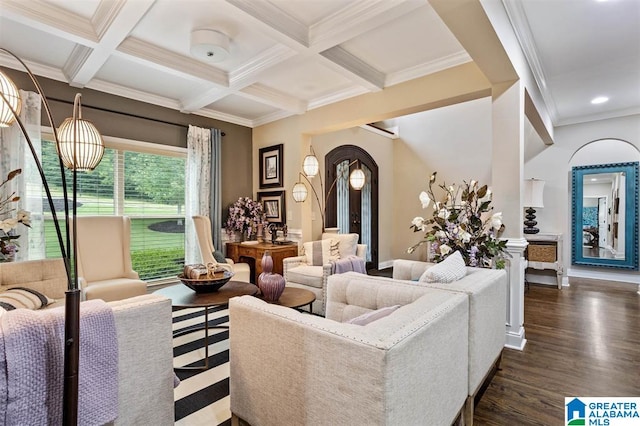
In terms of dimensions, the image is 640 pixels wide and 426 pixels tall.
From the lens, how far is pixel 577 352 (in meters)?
2.66

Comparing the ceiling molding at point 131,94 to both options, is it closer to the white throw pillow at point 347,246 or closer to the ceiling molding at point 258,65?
the ceiling molding at point 258,65

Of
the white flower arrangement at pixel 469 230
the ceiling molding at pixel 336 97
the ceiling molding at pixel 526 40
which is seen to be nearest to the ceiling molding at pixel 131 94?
the ceiling molding at pixel 336 97

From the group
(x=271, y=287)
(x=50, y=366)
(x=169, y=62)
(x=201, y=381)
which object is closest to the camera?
(x=50, y=366)

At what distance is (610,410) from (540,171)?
479cm

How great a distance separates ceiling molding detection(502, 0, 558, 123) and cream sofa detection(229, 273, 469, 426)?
2.15 m

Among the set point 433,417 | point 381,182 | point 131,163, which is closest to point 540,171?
point 381,182

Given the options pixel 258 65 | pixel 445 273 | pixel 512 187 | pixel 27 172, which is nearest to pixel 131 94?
pixel 27 172

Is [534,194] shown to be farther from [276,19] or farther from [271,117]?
[276,19]

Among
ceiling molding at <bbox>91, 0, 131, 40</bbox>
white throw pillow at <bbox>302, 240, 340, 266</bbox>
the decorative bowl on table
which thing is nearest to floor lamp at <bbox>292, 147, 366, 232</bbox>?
white throw pillow at <bbox>302, 240, 340, 266</bbox>

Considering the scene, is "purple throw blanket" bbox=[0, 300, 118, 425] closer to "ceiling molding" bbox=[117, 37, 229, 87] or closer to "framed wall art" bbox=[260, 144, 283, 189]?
"ceiling molding" bbox=[117, 37, 229, 87]

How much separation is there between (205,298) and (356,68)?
105 inches

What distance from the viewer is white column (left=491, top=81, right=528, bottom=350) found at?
2.77m

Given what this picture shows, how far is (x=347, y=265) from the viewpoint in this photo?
373cm

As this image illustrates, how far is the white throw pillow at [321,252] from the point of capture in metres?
4.12
